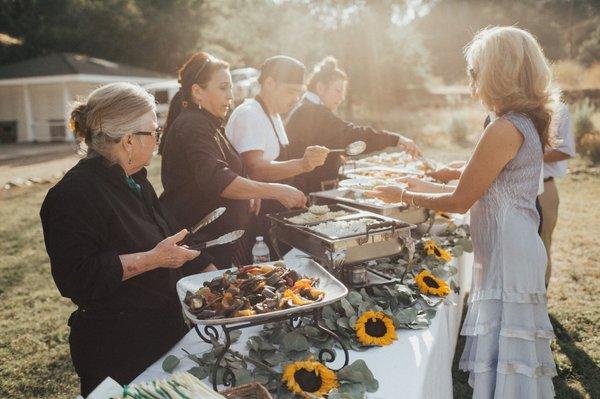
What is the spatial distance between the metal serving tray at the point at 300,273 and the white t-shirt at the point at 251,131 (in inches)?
39.5

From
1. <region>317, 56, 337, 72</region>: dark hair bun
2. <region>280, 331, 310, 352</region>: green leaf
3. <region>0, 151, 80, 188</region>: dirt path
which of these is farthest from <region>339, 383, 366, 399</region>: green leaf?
<region>0, 151, 80, 188</region>: dirt path

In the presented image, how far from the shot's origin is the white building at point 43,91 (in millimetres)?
17302

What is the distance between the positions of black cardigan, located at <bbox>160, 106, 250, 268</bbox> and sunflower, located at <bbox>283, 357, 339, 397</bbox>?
1013 mm

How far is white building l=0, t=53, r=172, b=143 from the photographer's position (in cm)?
1730

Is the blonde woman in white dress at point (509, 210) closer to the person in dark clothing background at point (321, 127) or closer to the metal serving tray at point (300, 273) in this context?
the metal serving tray at point (300, 273)

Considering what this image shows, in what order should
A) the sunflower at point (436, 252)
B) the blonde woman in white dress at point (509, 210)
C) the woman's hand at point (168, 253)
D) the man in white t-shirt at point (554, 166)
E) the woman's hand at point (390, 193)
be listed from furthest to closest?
the man in white t-shirt at point (554, 166) < the sunflower at point (436, 252) < the woman's hand at point (390, 193) < the blonde woman in white dress at point (509, 210) < the woman's hand at point (168, 253)

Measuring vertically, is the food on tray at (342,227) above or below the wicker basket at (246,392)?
above

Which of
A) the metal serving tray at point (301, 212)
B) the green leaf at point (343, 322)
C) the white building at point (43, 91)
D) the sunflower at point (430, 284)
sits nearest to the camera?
the green leaf at point (343, 322)

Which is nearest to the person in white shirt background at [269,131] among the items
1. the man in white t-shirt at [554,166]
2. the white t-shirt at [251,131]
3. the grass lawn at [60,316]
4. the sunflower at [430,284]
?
the white t-shirt at [251,131]

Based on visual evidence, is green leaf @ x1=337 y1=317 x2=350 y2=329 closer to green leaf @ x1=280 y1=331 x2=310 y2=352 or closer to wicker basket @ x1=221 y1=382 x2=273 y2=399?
green leaf @ x1=280 y1=331 x2=310 y2=352

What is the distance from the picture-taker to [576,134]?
10.6 metres

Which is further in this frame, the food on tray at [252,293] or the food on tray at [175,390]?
the food on tray at [252,293]

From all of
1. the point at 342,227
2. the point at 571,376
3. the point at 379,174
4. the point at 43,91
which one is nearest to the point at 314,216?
the point at 342,227

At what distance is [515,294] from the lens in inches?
72.6
